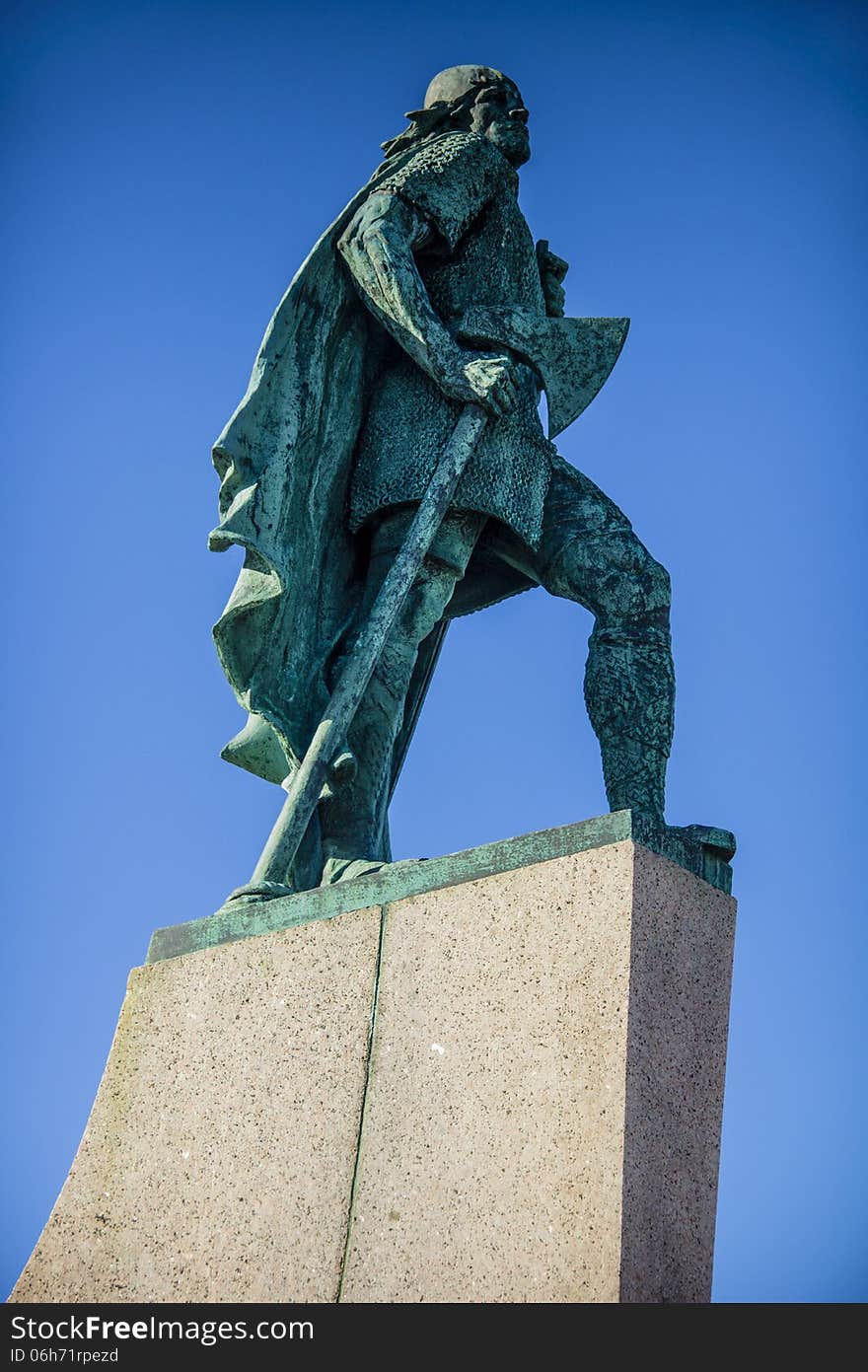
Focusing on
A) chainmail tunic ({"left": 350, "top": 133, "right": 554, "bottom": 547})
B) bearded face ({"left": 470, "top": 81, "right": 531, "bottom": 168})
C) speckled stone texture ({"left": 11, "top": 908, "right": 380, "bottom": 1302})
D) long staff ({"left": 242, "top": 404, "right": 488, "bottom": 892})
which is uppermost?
bearded face ({"left": 470, "top": 81, "right": 531, "bottom": 168})

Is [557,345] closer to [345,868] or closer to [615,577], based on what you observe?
[615,577]

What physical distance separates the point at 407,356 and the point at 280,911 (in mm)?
2188

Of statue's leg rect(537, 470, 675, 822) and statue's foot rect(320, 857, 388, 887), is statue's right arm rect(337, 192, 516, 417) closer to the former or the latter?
statue's leg rect(537, 470, 675, 822)

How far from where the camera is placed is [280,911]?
15.2 feet

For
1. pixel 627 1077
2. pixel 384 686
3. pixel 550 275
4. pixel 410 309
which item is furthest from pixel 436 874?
pixel 550 275

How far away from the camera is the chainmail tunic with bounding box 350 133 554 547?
5.47 meters

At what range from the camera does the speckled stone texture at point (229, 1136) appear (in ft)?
13.4

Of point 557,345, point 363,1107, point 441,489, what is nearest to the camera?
point 363,1107

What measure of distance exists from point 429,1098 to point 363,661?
1571 mm

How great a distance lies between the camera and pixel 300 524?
553 centimetres

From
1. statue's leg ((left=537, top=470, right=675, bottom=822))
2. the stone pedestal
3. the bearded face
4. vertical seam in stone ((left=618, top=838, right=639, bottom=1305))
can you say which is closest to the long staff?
the stone pedestal

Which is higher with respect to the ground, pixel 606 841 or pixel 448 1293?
pixel 606 841
